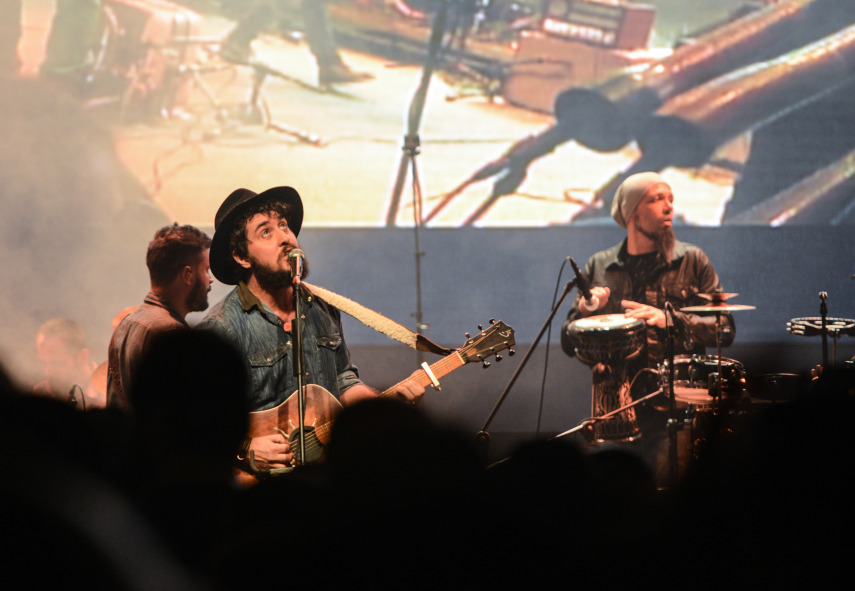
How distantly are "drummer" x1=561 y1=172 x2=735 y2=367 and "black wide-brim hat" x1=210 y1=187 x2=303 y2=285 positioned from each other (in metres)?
2.31

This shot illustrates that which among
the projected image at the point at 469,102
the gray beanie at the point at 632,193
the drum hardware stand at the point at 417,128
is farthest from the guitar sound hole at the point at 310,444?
the projected image at the point at 469,102

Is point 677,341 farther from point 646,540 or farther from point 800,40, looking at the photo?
point 646,540

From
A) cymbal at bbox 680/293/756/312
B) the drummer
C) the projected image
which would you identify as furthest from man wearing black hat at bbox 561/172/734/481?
the projected image

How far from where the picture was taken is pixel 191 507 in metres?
1.31

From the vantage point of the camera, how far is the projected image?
7.27m

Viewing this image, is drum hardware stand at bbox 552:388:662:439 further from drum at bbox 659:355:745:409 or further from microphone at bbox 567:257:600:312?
microphone at bbox 567:257:600:312

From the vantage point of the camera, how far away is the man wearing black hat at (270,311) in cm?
338

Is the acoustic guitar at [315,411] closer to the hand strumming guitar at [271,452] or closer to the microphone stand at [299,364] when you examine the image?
the hand strumming guitar at [271,452]

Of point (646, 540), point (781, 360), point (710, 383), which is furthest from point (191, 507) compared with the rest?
point (781, 360)

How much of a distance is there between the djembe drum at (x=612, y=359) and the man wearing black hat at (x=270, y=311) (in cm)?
191

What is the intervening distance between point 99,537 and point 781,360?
696 centimetres

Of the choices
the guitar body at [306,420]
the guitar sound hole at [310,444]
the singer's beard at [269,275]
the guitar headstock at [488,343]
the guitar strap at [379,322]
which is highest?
the singer's beard at [269,275]

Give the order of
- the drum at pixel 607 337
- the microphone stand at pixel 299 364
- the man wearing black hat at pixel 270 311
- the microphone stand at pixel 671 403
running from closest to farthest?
the microphone stand at pixel 299 364 < the man wearing black hat at pixel 270 311 < the microphone stand at pixel 671 403 < the drum at pixel 607 337

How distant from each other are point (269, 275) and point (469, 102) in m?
4.50
